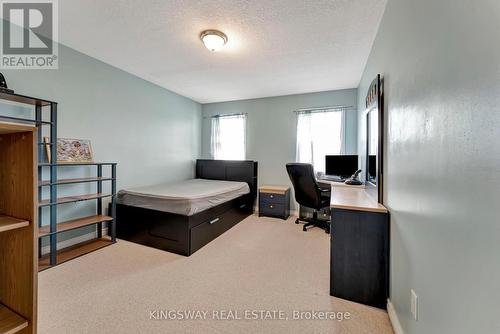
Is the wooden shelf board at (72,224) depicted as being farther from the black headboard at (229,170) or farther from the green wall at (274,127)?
the green wall at (274,127)

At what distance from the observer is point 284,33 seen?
2178 mm

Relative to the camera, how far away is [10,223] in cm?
75

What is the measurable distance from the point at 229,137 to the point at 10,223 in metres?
4.14

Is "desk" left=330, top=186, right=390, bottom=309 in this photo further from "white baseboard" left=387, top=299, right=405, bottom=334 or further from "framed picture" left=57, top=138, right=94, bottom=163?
"framed picture" left=57, top=138, right=94, bottom=163

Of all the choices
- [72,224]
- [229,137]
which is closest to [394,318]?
[72,224]

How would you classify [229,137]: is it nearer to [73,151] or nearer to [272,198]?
[272,198]

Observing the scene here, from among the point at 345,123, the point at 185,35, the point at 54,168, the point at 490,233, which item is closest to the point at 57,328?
the point at 54,168

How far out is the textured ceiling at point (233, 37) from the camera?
183 cm

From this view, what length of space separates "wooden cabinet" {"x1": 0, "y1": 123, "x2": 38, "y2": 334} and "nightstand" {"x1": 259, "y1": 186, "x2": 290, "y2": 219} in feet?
11.2

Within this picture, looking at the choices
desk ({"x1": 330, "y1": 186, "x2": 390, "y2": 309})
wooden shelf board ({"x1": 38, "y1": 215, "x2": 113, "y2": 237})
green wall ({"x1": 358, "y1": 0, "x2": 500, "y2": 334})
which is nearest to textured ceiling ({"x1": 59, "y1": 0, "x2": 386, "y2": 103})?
green wall ({"x1": 358, "y1": 0, "x2": 500, "y2": 334})

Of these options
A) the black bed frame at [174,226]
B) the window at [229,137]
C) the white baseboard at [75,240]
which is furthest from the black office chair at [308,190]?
the white baseboard at [75,240]

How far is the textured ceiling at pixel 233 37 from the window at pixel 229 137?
1.23 metres

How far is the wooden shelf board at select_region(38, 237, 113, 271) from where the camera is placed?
7.20ft

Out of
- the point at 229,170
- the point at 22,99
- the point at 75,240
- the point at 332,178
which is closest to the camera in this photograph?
the point at 22,99
